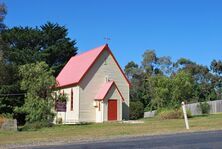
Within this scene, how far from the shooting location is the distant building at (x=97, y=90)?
141 ft

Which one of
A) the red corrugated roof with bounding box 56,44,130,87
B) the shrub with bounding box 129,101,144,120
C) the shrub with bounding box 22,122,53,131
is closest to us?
Result: the shrub with bounding box 22,122,53,131

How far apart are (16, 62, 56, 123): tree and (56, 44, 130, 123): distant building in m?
3.57

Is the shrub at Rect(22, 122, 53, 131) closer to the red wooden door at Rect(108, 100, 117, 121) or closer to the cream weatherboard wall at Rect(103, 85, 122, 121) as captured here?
the cream weatherboard wall at Rect(103, 85, 122, 121)

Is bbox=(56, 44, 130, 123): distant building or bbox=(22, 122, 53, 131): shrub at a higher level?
bbox=(56, 44, 130, 123): distant building

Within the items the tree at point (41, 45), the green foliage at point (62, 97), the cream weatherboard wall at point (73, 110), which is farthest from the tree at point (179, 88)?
the tree at point (41, 45)

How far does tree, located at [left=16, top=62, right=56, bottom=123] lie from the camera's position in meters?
37.7

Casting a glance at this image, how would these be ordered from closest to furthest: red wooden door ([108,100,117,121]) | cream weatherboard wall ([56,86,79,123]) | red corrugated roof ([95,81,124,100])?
red corrugated roof ([95,81,124,100]) → red wooden door ([108,100,117,121]) → cream weatherboard wall ([56,86,79,123])

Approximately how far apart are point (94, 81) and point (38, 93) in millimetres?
7083

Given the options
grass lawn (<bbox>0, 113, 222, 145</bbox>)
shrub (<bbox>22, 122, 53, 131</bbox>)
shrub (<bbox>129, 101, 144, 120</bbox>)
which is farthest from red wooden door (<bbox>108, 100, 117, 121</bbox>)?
grass lawn (<bbox>0, 113, 222, 145</bbox>)

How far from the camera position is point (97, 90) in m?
44.0

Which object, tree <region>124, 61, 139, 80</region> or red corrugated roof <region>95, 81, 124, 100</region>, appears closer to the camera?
red corrugated roof <region>95, 81, 124, 100</region>

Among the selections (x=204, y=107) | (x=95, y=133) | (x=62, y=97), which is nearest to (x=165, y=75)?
(x=204, y=107)

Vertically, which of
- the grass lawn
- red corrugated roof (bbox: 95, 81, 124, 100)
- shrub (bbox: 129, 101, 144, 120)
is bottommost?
the grass lawn

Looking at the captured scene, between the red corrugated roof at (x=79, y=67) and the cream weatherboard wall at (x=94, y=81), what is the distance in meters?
0.49
